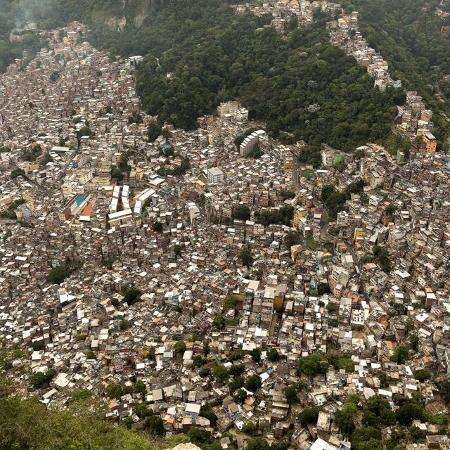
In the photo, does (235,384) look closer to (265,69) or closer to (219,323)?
(219,323)

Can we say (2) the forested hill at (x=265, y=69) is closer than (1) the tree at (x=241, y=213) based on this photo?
No

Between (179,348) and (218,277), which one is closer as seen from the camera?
(179,348)

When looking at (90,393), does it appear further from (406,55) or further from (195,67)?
(406,55)

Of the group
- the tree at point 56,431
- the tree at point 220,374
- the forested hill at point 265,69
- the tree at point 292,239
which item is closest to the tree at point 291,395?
the tree at point 220,374

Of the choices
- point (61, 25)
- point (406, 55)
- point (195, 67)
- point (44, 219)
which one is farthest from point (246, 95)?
point (61, 25)

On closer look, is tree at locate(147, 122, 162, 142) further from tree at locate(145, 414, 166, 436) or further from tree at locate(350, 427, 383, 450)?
tree at locate(350, 427, 383, 450)

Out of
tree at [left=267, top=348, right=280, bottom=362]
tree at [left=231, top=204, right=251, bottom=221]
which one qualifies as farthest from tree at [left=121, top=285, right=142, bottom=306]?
tree at [left=231, top=204, right=251, bottom=221]

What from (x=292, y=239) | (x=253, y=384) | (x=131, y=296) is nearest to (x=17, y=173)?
(x=131, y=296)

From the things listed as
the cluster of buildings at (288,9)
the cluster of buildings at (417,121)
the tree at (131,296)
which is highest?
the cluster of buildings at (288,9)

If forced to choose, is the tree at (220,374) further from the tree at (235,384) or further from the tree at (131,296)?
the tree at (131,296)
